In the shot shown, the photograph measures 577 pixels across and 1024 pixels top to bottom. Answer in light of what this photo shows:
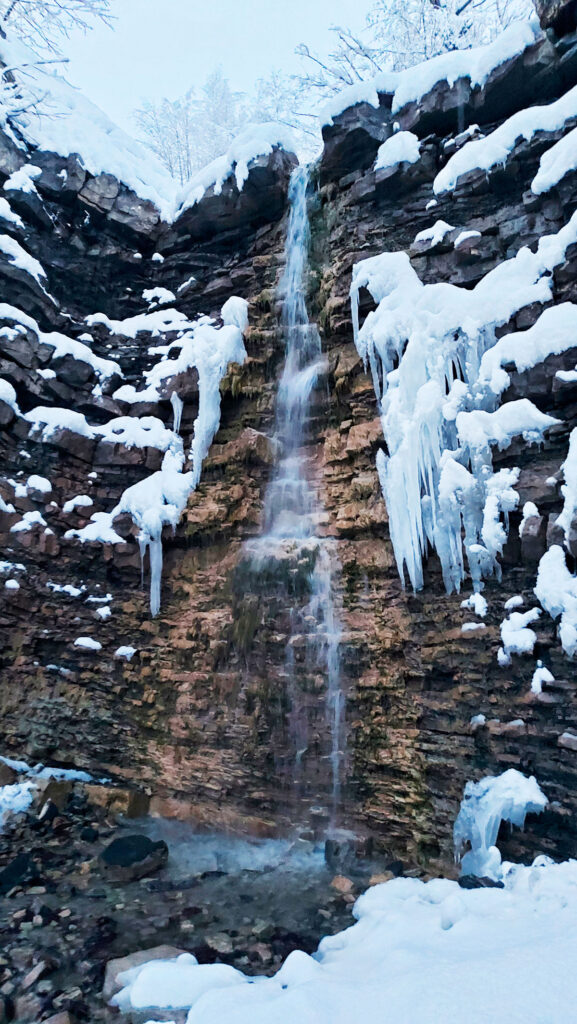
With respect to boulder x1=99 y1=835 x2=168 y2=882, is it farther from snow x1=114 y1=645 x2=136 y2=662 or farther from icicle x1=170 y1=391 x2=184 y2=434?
icicle x1=170 y1=391 x2=184 y2=434

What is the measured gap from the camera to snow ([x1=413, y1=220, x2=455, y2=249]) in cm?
629

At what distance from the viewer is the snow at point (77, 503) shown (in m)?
7.06

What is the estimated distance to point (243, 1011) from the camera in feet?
8.52

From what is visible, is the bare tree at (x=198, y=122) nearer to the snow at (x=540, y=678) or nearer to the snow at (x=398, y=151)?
the snow at (x=398, y=151)

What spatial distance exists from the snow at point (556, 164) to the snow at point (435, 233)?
38.4 inches

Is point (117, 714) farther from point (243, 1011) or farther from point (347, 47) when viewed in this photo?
point (347, 47)

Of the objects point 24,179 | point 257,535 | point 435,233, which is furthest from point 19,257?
point 435,233

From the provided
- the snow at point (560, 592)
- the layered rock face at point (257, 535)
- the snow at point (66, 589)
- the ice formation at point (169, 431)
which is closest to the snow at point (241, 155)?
the layered rock face at point (257, 535)

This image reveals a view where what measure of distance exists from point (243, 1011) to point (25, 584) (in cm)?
528

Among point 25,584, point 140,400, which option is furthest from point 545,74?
point 25,584

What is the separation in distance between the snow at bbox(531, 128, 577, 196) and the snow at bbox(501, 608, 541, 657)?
14.1 feet

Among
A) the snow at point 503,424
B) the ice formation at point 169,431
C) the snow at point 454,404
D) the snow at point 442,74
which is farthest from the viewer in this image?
the ice formation at point 169,431

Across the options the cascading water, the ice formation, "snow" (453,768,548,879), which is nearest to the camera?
"snow" (453,768,548,879)

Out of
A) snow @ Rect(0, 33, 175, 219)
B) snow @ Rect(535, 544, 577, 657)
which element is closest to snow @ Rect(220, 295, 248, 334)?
snow @ Rect(0, 33, 175, 219)
